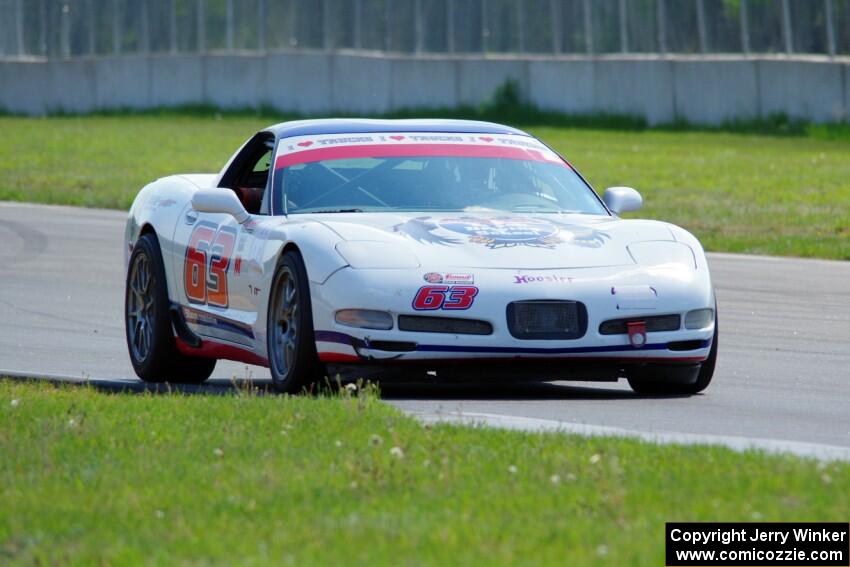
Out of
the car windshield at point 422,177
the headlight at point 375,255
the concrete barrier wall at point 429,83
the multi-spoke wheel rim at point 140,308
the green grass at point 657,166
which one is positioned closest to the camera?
the headlight at point 375,255

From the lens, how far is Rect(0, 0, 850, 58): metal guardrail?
34.9 m

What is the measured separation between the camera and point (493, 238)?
9086mm

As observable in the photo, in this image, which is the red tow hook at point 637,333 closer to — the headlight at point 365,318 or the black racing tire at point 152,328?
the headlight at point 365,318

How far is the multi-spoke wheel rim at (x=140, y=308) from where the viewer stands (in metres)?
10.7

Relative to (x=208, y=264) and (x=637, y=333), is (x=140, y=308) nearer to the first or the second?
(x=208, y=264)

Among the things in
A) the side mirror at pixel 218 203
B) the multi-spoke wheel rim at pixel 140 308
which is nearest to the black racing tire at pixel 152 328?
the multi-spoke wheel rim at pixel 140 308

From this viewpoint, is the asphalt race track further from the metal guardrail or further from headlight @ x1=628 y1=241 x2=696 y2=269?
the metal guardrail

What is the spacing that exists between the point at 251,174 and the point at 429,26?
31.3 metres

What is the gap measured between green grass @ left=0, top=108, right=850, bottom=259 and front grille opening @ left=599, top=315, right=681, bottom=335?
9211 mm

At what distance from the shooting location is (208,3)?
153ft

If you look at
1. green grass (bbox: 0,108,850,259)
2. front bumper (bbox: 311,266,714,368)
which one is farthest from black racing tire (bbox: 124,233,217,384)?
green grass (bbox: 0,108,850,259)

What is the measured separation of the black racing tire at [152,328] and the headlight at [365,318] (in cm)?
211

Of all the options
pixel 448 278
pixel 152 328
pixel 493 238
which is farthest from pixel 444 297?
pixel 152 328

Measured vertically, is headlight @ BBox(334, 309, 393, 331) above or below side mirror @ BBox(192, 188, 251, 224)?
below
